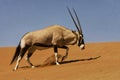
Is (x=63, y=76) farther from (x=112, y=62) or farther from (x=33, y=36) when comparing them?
(x=33, y=36)

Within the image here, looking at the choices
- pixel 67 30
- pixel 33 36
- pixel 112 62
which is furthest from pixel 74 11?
pixel 112 62

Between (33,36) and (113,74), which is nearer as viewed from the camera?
(113,74)

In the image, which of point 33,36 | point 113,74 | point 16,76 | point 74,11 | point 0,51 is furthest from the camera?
point 0,51

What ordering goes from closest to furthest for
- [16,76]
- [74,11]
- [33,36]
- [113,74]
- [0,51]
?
[113,74] < [16,76] < [33,36] < [74,11] < [0,51]

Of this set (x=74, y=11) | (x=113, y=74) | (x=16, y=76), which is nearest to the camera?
(x=113, y=74)

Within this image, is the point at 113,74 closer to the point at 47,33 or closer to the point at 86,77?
the point at 86,77

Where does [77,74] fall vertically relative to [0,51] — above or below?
above

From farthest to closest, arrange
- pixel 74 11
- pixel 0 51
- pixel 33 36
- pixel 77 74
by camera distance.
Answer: pixel 0 51, pixel 74 11, pixel 33 36, pixel 77 74

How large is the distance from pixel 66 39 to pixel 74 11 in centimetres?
226

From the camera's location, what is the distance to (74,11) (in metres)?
19.8

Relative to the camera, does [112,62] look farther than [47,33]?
No

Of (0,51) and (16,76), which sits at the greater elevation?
(16,76)

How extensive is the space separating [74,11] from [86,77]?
826 centimetres

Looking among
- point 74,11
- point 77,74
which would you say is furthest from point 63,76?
point 74,11
